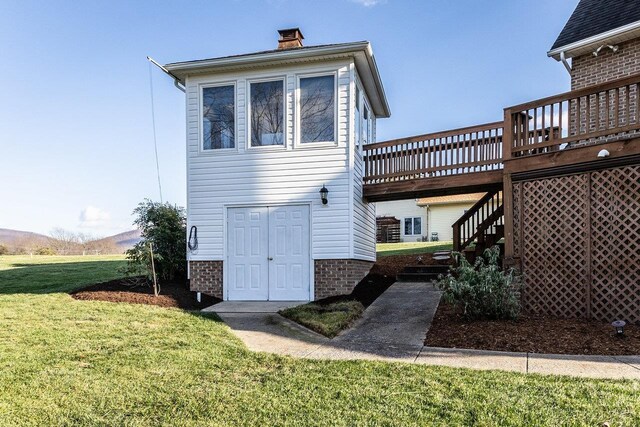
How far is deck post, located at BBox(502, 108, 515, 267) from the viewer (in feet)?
24.2

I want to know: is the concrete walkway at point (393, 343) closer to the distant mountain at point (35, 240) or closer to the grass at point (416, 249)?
the grass at point (416, 249)

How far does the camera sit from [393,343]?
560cm

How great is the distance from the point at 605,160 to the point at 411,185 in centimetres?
392

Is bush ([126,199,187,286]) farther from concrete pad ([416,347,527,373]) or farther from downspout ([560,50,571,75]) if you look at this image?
downspout ([560,50,571,75])

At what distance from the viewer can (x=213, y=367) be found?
179 inches

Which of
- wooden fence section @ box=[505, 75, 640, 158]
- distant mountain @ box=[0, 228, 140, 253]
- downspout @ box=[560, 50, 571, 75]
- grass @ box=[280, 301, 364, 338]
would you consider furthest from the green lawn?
distant mountain @ box=[0, 228, 140, 253]

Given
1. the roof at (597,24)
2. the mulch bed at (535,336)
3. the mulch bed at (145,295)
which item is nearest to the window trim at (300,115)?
the mulch bed at (145,295)

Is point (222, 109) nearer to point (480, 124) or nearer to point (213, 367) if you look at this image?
point (480, 124)

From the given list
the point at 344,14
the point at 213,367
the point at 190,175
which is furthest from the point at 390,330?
the point at 344,14

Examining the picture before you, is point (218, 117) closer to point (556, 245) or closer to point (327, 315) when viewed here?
point (327, 315)

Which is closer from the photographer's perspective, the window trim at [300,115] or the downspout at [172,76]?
the window trim at [300,115]

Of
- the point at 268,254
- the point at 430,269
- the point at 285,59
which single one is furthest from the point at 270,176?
the point at 430,269

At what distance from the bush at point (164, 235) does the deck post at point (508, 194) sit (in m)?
→ 7.05

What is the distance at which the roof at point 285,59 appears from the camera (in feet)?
28.9
